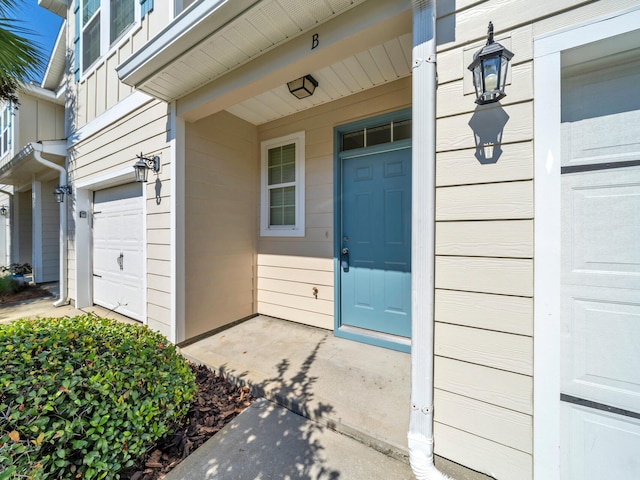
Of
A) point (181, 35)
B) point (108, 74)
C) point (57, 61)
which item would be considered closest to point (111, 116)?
point (108, 74)

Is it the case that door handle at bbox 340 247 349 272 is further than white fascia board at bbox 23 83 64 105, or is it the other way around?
white fascia board at bbox 23 83 64 105

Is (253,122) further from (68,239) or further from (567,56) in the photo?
(68,239)

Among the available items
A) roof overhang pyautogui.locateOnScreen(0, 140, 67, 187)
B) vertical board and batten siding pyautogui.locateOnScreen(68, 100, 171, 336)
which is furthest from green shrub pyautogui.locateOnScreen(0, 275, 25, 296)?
vertical board and batten siding pyautogui.locateOnScreen(68, 100, 171, 336)

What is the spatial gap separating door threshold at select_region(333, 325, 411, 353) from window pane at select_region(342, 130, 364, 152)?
6.88 feet

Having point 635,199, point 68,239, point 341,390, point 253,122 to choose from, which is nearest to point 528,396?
point 635,199

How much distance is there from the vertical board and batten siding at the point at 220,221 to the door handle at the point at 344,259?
136 cm

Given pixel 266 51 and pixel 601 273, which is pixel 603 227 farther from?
pixel 266 51

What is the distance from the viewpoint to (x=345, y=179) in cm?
300

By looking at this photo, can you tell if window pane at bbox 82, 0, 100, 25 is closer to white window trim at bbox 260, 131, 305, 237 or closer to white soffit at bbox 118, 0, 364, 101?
white soffit at bbox 118, 0, 364, 101

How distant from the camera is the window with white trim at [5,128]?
257 inches

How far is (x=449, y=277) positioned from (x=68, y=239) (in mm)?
5998

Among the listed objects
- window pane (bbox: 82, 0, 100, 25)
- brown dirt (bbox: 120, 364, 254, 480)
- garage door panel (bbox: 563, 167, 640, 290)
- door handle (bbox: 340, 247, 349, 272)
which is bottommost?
brown dirt (bbox: 120, 364, 254, 480)

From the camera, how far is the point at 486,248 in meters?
1.27

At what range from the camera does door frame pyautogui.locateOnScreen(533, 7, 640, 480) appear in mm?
1131
